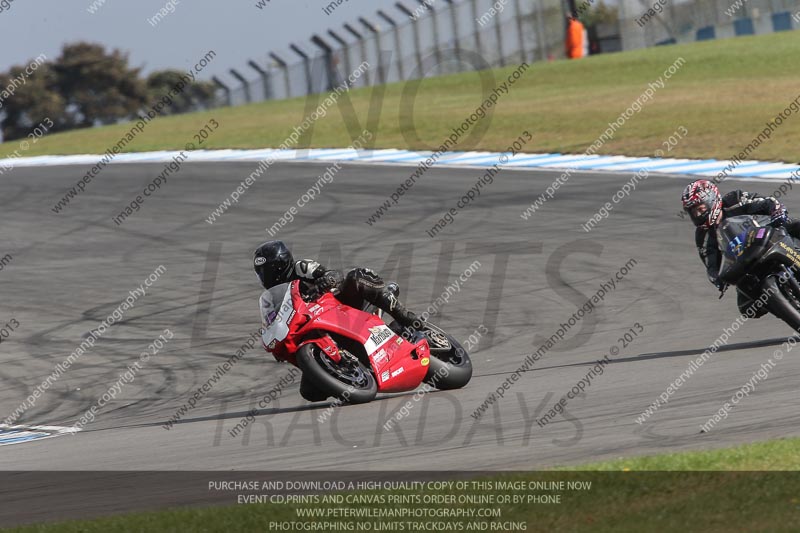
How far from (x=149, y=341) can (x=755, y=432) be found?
849 centimetres

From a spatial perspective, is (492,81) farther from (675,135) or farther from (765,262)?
(765,262)

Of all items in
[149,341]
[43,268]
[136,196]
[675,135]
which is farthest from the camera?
[675,135]

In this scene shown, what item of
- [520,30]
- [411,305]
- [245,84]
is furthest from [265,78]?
[411,305]

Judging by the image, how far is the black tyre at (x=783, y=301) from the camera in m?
10.4

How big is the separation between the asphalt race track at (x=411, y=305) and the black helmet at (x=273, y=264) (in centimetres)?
119

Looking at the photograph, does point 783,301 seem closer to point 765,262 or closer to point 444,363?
point 765,262

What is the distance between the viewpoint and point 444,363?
10.6 m

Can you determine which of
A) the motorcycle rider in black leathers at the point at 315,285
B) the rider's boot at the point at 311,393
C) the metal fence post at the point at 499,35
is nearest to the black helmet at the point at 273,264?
the motorcycle rider in black leathers at the point at 315,285

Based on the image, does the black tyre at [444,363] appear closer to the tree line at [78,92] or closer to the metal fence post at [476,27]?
the metal fence post at [476,27]

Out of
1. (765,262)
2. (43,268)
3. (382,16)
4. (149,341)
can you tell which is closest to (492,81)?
(382,16)

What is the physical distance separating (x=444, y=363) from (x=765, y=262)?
117 inches

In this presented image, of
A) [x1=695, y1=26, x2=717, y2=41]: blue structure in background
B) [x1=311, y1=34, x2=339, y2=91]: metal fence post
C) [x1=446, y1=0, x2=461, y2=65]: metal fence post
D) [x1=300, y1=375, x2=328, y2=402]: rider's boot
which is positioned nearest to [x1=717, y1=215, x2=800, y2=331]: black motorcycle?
[x1=300, y1=375, x2=328, y2=402]: rider's boot
